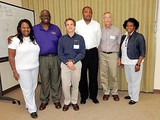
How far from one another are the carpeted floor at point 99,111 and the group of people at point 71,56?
11cm

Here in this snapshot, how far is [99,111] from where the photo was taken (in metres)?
2.80

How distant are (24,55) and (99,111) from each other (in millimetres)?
1393

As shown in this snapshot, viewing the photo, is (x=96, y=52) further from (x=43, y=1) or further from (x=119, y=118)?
(x=43, y=1)

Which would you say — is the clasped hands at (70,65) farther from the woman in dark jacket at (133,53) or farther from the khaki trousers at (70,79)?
the woman in dark jacket at (133,53)

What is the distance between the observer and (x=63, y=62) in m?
2.66

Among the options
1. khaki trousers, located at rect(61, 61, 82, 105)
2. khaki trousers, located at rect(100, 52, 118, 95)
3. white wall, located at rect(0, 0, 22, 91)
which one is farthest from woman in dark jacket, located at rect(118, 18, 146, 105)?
white wall, located at rect(0, 0, 22, 91)

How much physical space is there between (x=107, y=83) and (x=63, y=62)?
1053 mm

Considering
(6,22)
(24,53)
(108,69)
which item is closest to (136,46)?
(108,69)

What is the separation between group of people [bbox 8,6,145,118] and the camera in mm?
2490

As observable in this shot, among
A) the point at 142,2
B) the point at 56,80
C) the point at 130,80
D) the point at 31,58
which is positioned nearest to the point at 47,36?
the point at 31,58

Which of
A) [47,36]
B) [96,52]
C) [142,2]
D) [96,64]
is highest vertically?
[142,2]

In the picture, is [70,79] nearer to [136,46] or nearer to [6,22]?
[136,46]

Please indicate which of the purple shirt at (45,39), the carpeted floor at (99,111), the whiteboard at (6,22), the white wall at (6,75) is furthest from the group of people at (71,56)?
the white wall at (6,75)

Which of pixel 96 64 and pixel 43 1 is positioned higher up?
pixel 43 1
